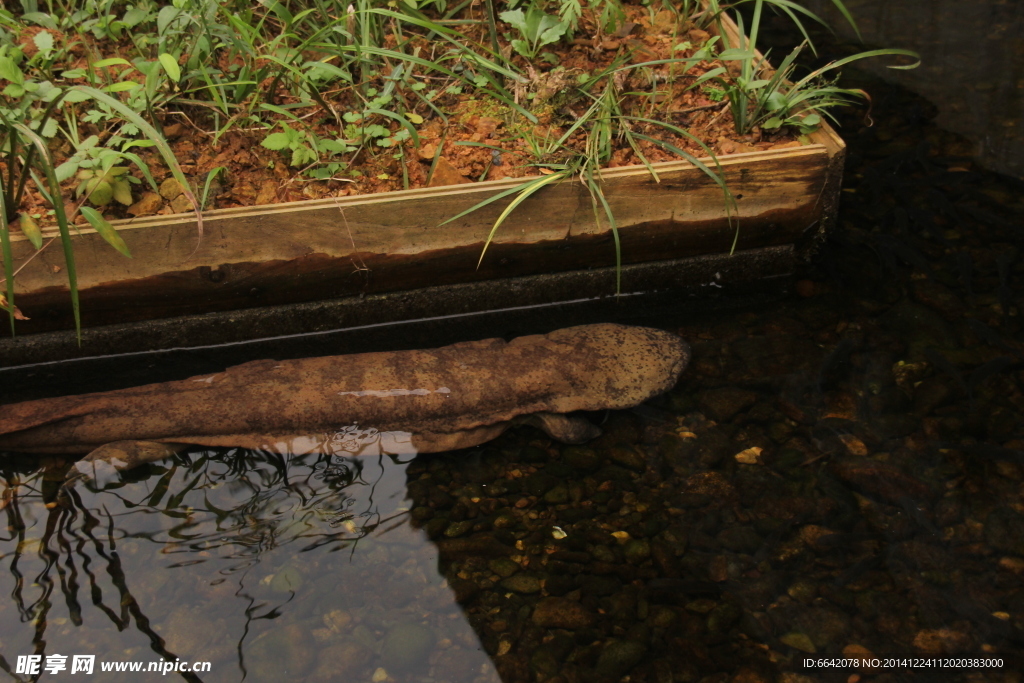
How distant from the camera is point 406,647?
7.70 ft

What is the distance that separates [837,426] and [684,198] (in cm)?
125

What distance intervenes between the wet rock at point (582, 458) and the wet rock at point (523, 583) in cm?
55

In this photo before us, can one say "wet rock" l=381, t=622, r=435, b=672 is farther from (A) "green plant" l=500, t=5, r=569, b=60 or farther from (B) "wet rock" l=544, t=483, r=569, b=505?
(A) "green plant" l=500, t=5, r=569, b=60

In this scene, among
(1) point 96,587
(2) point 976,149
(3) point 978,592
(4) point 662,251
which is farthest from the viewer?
(2) point 976,149

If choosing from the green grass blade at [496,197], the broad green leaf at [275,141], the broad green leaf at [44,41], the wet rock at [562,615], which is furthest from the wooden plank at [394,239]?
the wet rock at [562,615]

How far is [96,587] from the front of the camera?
2.52 m

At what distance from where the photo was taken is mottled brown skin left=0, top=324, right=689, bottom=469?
289cm

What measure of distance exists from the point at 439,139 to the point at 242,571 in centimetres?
222

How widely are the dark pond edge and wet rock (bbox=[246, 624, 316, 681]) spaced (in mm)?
1471

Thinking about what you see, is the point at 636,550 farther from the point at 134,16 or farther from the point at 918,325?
the point at 134,16

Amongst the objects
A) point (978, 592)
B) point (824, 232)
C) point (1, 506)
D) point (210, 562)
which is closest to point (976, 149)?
point (824, 232)

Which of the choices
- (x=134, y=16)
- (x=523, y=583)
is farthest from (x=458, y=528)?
(x=134, y=16)

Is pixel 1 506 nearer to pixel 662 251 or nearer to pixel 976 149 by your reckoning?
pixel 662 251

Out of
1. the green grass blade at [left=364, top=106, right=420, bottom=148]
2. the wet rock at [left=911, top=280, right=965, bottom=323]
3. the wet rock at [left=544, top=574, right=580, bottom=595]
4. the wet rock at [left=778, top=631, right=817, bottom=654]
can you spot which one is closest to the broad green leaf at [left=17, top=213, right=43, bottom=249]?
the green grass blade at [left=364, top=106, right=420, bottom=148]
